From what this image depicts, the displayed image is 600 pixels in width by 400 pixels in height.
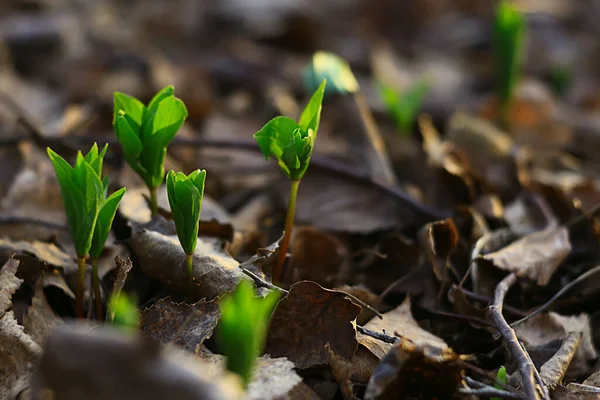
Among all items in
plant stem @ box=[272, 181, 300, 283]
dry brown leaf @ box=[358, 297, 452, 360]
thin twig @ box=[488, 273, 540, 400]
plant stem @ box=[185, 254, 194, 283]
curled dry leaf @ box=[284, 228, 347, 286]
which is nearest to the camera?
thin twig @ box=[488, 273, 540, 400]

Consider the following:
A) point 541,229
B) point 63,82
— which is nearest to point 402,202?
point 541,229

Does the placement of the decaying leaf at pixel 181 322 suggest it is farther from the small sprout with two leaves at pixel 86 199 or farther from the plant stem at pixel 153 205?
the plant stem at pixel 153 205

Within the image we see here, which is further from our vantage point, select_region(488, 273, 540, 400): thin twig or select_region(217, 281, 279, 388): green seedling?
select_region(488, 273, 540, 400): thin twig

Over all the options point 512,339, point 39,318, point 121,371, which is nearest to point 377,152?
point 512,339

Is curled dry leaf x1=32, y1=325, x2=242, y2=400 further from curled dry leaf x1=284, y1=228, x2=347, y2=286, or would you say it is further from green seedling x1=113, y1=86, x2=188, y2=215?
curled dry leaf x1=284, y1=228, x2=347, y2=286

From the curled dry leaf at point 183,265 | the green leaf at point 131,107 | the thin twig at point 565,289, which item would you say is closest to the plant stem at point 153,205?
the curled dry leaf at point 183,265

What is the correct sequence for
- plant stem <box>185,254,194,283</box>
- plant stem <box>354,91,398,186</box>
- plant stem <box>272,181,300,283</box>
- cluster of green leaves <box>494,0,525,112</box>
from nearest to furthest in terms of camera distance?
plant stem <box>185,254,194,283</box>
plant stem <box>272,181,300,283</box>
plant stem <box>354,91,398,186</box>
cluster of green leaves <box>494,0,525,112</box>

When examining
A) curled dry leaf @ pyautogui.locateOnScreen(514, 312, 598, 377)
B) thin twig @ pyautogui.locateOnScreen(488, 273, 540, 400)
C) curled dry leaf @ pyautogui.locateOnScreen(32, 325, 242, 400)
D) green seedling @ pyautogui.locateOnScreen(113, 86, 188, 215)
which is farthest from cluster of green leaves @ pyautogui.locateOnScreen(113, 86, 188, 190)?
curled dry leaf @ pyautogui.locateOnScreen(514, 312, 598, 377)
